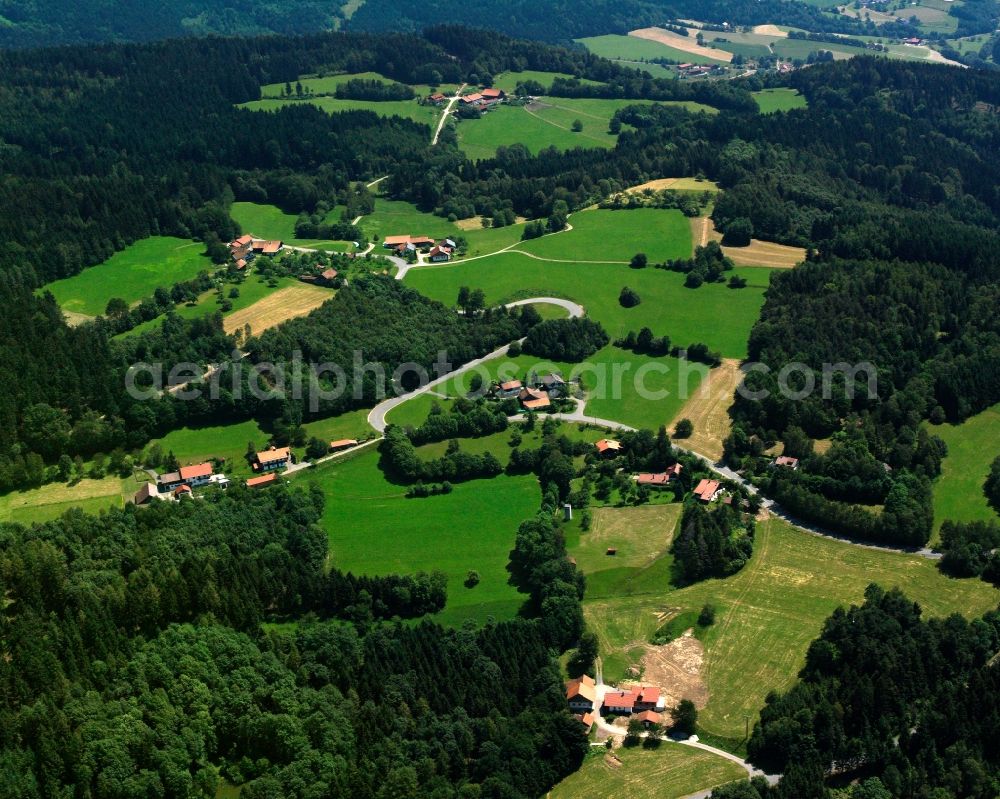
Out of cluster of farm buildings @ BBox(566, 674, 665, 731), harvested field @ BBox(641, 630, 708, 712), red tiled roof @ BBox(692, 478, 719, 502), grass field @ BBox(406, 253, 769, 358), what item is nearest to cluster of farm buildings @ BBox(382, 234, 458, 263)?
grass field @ BBox(406, 253, 769, 358)

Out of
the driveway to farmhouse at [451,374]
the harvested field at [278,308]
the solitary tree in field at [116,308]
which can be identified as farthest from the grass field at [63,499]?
the solitary tree in field at [116,308]

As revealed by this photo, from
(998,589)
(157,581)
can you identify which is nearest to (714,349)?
(998,589)

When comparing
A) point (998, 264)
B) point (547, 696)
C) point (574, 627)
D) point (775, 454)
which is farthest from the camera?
point (998, 264)

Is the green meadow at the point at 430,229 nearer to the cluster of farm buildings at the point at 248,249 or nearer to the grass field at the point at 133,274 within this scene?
the cluster of farm buildings at the point at 248,249

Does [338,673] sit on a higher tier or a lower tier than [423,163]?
lower

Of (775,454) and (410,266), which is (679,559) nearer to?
(775,454)

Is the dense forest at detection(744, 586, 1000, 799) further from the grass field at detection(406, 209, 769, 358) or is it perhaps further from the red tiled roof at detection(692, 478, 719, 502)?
the grass field at detection(406, 209, 769, 358)
